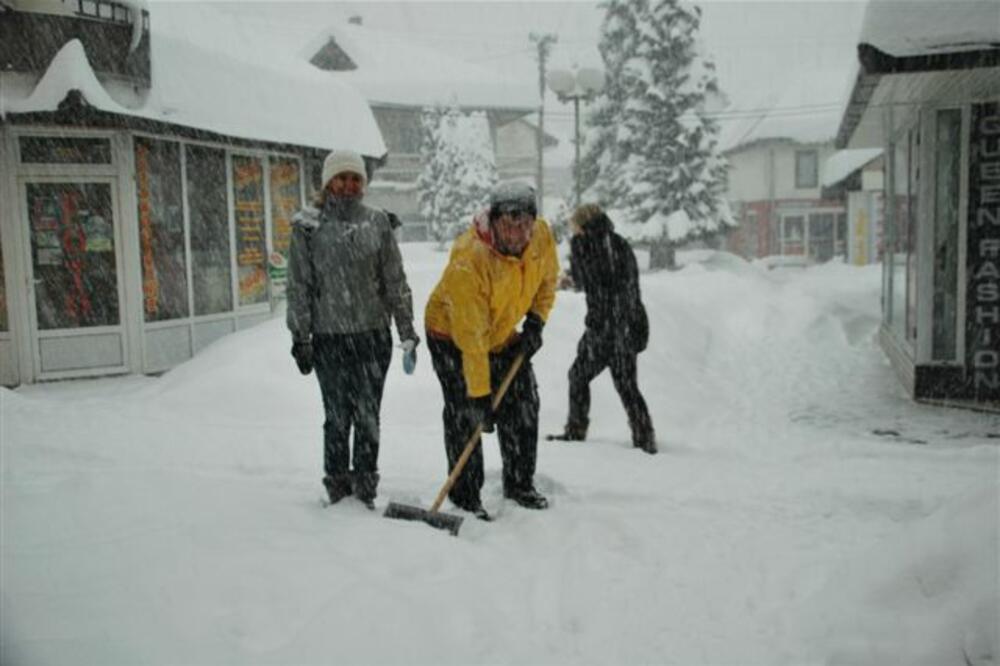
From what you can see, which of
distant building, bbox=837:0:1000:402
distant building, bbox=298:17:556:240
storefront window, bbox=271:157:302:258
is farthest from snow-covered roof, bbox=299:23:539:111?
distant building, bbox=837:0:1000:402

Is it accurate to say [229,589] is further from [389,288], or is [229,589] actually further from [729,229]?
[729,229]

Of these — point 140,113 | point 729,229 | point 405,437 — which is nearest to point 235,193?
point 140,113

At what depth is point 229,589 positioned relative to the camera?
348cm

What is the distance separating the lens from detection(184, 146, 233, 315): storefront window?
1157 centimetres

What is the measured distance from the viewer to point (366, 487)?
4.82m

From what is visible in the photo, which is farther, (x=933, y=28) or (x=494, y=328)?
(x=933, y=28)

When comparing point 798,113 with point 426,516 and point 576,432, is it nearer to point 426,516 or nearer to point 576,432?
point 576,432

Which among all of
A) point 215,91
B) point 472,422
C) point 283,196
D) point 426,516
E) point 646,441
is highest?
point 215,91

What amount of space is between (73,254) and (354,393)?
23.8 ft

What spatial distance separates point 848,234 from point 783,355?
25.7 metres

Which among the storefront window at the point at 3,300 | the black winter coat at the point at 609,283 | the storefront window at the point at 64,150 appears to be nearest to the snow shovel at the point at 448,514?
the black winter coat at the point at 609,283

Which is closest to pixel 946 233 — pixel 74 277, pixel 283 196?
pixel 283 196

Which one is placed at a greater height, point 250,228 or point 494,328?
point 250,228

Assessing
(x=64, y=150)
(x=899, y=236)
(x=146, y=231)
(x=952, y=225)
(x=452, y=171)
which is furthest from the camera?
(x=452, y=171)
